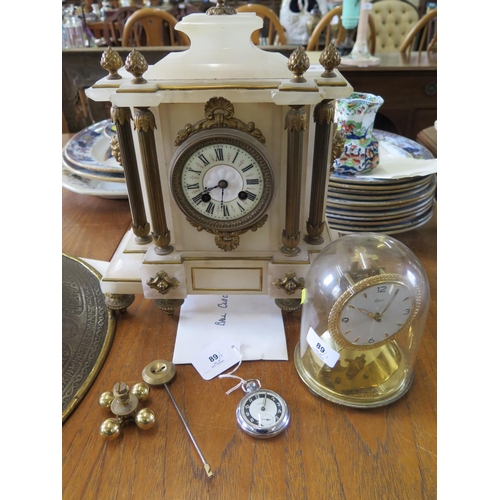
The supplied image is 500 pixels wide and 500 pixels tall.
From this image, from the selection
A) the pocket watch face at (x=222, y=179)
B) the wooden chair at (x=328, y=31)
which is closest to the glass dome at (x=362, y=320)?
the pocket watch face at (x=222, y=179)

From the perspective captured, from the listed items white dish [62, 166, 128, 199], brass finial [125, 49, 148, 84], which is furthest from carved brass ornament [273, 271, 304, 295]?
white dish [62, 166, 128, 199]

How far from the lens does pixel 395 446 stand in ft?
1.44

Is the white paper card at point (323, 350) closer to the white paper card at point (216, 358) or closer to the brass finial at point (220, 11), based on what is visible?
the white paper card at point (216, 358)

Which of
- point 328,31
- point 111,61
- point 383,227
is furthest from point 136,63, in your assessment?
point 328,31

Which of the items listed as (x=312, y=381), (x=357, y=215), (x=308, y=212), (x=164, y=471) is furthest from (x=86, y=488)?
(x=357, y=215)

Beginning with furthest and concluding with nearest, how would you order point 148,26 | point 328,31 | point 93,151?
point 328,31 < point 148,26 < point 93,151

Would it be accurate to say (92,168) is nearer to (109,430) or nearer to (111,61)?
(111,61)

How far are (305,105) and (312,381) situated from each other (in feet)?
1.10

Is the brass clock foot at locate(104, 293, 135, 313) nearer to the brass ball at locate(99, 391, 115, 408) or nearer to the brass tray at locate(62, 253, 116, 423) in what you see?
the brass tray at locate(62, 253, 116, 423)

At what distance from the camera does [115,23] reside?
2643mm

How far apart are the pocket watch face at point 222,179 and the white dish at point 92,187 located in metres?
0.34

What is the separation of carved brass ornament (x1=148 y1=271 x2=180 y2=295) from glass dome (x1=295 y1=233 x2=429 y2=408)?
0.19m

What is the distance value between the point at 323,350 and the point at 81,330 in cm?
34

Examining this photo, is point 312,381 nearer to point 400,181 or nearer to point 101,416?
point 101,416
